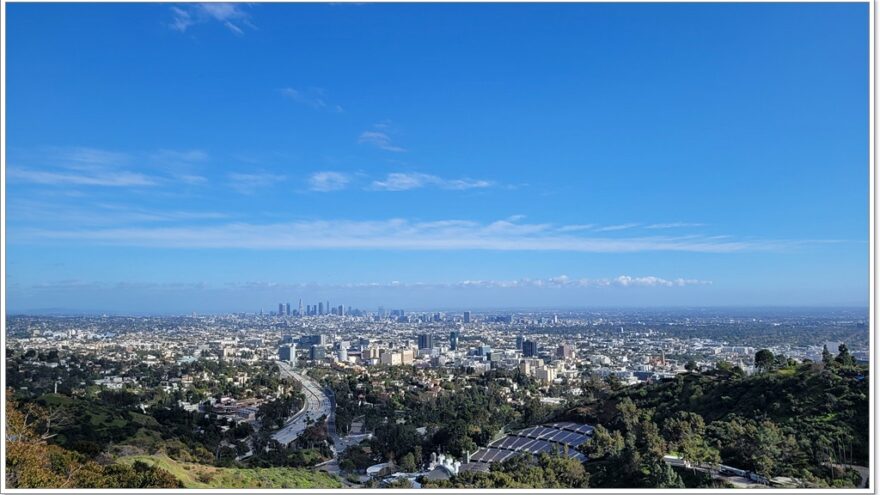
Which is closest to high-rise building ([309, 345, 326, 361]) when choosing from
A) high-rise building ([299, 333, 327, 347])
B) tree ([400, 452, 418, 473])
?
high-rise building ([299, 333, 327, 347])

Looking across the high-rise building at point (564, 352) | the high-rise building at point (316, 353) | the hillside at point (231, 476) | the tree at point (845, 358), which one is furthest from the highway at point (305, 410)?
the tree at point (845, 358)

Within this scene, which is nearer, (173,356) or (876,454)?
(876,454)

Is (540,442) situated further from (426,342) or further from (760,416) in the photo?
(426,342)

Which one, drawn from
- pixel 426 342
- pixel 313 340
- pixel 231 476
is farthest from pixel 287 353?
pixel 231 476

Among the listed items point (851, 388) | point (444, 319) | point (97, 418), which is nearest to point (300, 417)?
point (97, 418)

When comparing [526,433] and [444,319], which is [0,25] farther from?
[444,319]

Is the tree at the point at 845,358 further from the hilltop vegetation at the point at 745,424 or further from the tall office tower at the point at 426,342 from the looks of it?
the tall office tower at the point at 426,342
